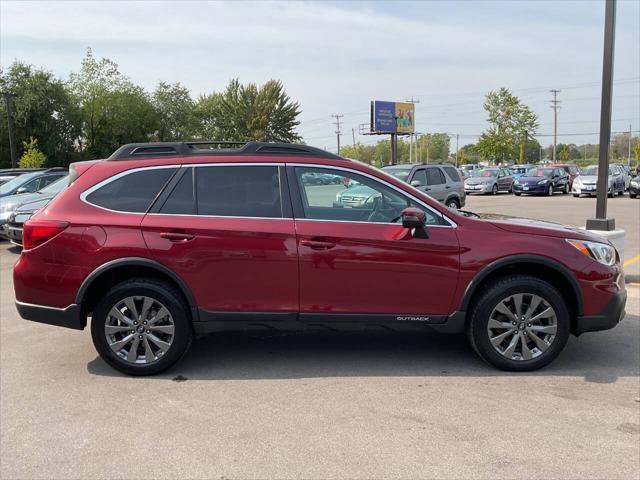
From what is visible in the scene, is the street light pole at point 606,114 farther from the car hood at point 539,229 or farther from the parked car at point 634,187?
the parked car at point 634,187

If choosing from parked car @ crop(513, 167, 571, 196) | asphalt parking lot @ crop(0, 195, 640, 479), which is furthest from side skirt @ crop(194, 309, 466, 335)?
parked car @ crop(513, 167, 571, 196)

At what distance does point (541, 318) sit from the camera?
467cm

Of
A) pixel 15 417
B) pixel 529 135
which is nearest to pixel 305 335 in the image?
pixel 15 417

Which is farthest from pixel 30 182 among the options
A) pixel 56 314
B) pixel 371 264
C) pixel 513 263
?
pixel 513 263

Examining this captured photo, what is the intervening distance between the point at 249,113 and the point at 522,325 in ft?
266

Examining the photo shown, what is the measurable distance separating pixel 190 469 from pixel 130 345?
66.7 inches

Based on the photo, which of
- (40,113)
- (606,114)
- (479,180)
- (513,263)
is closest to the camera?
(513,263)

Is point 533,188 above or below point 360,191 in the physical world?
below

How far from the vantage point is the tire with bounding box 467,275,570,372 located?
15.2ft

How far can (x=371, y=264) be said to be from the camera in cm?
458

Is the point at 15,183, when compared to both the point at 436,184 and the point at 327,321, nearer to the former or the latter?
A: the point at 436,184

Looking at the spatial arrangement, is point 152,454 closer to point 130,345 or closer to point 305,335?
point 130,345

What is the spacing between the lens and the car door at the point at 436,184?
53.7ft

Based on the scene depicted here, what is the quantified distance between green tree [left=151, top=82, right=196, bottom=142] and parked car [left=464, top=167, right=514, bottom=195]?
34.1 metres
